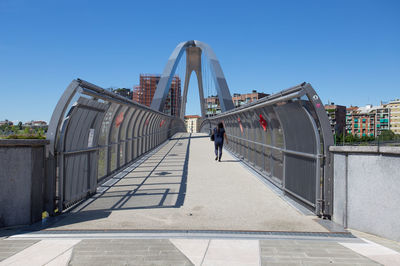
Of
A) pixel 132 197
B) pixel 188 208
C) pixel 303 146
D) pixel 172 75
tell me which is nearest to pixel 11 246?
pixel 188 208

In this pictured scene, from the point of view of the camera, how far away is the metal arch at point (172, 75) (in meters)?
38.6

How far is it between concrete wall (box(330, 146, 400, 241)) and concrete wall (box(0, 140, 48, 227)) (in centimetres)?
396

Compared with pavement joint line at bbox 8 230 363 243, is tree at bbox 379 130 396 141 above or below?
above

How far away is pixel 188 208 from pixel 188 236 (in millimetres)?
1288

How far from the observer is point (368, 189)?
13.2ft

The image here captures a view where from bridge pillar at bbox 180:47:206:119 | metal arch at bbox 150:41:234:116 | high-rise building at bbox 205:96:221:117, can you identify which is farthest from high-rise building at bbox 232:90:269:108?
metal arch at bbox 150:41:234:116

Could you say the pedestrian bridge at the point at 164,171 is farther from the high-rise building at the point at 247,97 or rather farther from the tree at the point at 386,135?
the high-rise building at the point at 247,97

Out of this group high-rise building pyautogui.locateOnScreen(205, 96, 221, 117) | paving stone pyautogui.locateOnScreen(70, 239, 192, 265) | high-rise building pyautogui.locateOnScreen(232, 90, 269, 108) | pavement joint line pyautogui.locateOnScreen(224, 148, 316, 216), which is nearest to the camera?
paving stone pyautogui.locateOnScreen(70, 239, 192, 265)

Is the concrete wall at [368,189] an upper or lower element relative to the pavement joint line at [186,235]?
upper

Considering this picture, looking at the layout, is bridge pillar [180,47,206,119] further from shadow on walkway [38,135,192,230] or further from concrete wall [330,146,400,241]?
concrete wall [330,146,400,241]

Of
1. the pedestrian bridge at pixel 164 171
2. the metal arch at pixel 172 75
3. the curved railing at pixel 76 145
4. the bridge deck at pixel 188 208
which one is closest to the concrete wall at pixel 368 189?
the pedestrian bridge at pixel 164 171

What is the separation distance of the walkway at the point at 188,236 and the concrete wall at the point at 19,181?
319 millimetres

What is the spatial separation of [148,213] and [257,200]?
78.5 inches

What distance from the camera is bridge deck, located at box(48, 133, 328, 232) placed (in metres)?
4.31
